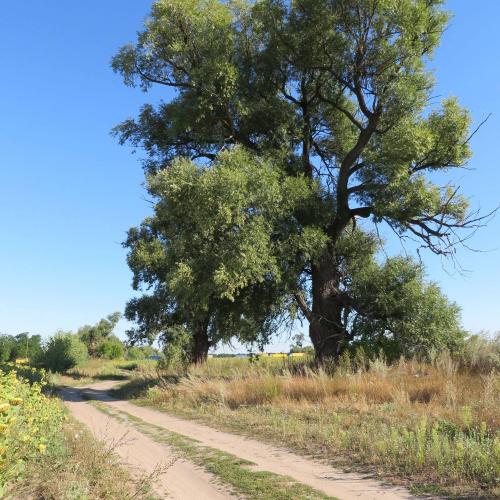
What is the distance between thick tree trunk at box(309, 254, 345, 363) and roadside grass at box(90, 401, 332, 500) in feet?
32.5

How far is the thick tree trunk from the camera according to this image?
1986 centimetres

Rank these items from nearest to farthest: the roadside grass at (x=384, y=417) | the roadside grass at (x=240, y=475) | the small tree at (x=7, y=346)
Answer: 1. the roadside grass at (x=240, y=475)
2. the roadside grass at (x=384, y=417)
3. the small tree at (x=7, y=346)

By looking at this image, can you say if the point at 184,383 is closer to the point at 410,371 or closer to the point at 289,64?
the point at 410,371

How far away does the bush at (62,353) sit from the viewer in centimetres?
4959

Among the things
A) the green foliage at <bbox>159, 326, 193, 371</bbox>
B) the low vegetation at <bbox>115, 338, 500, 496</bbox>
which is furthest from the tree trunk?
the low vegetation at <bbox>115, 338, 500, 496</bbox>

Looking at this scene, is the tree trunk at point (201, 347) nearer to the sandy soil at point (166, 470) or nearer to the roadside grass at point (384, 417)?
the roadside grass at point (384, 417)

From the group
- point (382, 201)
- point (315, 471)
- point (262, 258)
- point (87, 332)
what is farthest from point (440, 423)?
point (87, 332)

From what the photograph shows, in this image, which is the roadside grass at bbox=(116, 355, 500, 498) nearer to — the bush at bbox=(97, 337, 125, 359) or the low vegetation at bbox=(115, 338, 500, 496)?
the low vegetation at bbox=(115, 338, 500, 496)

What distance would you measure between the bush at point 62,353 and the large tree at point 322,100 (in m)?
35.4

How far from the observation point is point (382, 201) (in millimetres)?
18500

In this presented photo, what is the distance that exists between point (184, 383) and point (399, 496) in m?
14.7

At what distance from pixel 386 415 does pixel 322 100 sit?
50.2 feet

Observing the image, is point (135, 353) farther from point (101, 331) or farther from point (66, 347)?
point (66, 347)

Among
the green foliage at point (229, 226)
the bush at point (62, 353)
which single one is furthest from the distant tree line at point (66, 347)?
the green foliage at point (229, 226)
